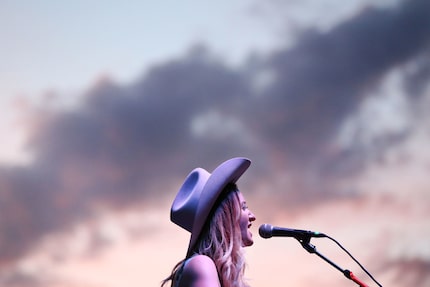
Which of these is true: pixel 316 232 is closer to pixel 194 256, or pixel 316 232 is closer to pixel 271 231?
pixel 271 231

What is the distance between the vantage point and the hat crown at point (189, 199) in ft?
17.4

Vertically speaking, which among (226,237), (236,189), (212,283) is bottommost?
A: (212,283)

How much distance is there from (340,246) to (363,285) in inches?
17.1

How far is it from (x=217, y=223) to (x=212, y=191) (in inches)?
8.7

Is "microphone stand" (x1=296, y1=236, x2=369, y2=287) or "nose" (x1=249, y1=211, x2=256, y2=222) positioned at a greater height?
"nose" (x1=249, y1=211, x2=256, y2=222)

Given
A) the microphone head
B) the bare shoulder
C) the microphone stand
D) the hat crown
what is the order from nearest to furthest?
the bare shoulder < the microphone stand < the microphone head < the hat crown

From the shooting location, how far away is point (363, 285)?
4.91 metres

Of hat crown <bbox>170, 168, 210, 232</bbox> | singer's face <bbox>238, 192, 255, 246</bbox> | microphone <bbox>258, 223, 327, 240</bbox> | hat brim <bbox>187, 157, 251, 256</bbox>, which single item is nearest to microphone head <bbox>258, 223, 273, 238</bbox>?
microphone <bbox>258, 223, 327, 240</bbox>

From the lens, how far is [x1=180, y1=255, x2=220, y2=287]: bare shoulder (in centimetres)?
478

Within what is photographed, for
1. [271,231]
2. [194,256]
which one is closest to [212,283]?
[194,256]

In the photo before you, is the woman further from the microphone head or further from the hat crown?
the microphone head

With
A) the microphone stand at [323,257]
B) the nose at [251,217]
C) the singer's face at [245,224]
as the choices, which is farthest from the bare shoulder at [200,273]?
the microphone stand at [323,257]

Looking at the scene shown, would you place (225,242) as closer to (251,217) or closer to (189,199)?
(251,217)

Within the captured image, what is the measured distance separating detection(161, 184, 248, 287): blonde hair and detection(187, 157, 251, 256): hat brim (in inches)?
2.1
